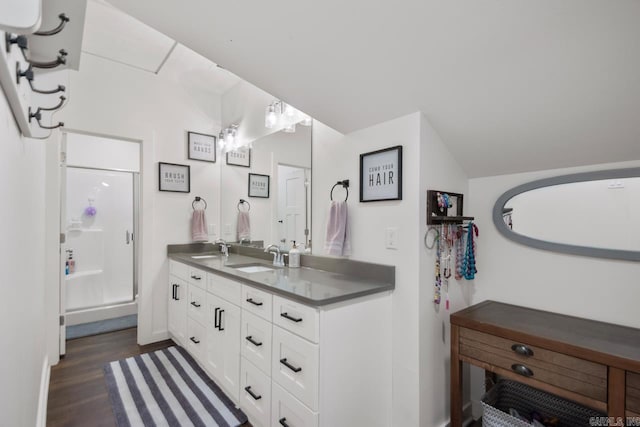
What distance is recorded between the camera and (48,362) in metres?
2.38

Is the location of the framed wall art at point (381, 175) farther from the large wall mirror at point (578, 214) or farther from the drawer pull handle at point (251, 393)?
the drawer pull handle at point (251, 393)

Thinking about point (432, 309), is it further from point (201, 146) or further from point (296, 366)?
point (201, 146)

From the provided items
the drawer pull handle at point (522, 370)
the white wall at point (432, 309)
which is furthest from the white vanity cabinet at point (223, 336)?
the drawer pull handle at point (522, 370)

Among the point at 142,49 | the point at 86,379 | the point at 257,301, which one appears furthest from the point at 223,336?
the point at 142,49

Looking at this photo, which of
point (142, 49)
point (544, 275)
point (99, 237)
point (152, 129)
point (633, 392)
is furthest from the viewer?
point (99, 237)

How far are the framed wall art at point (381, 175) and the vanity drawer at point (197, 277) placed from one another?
1413mm

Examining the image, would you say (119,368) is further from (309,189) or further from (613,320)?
(613,320)

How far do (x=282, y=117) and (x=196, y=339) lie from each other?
6.43ft

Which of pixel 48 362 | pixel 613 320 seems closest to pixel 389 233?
pixel 613 320

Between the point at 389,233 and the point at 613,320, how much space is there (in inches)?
44.3

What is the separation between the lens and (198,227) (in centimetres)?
315

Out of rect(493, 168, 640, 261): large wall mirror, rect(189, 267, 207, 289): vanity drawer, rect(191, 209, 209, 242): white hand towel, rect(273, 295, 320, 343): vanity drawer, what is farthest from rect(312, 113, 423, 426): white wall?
rect(191, 209, 209, 242): white hand towel

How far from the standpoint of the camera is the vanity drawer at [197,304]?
2.26 m

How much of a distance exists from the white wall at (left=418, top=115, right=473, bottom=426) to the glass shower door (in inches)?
157
